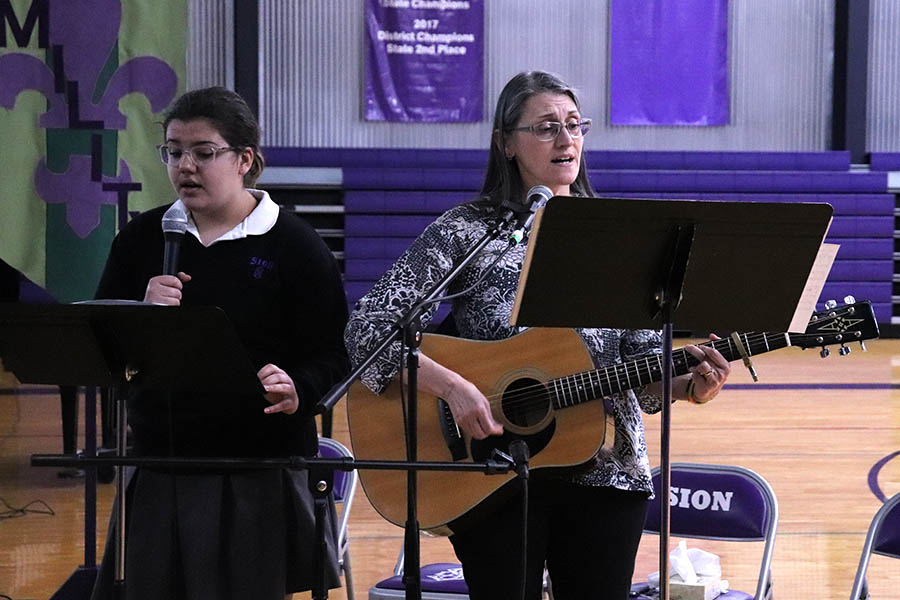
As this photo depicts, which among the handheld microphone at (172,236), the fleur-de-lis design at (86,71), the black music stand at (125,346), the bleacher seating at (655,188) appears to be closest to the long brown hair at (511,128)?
the handheld microphone at (172,236)

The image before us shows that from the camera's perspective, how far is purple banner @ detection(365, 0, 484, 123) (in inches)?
452

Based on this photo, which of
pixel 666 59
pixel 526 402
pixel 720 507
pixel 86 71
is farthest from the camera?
pixel 666 59

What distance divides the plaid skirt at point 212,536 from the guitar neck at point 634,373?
64cm

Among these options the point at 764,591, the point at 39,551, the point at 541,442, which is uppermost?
the point at 541,442

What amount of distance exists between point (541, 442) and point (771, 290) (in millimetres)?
706

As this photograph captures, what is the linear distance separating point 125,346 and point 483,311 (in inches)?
32.1

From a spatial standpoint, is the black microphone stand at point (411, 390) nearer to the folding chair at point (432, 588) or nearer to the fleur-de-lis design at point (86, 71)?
the folding chair at point (432, 588)

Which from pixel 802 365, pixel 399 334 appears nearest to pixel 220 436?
pixel 399 334

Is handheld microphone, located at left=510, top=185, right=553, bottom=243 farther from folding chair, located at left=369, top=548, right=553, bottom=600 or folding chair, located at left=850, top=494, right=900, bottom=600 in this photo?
folding chair, located at left=850, top=494, right=900, bottom=600

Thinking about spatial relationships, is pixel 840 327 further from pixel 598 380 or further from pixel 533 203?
pixel 533 203

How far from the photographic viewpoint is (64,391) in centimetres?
608

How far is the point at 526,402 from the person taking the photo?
2.70 metres

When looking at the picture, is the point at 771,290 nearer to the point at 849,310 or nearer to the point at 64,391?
the point at 849,310

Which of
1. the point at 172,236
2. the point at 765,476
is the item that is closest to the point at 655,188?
the point at 765,476
